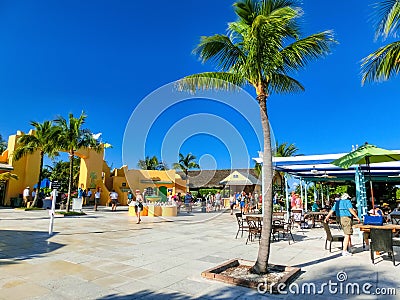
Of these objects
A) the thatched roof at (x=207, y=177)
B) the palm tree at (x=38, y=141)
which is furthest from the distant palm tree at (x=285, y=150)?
the palm tree at (x=38, y=141)

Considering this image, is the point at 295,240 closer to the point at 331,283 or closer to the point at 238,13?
the point at 331,283

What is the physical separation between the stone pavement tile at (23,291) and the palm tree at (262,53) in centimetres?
343

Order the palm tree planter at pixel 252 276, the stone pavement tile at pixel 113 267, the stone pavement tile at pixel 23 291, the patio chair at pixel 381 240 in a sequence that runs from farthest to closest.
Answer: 1. the patio chair at pixel 381 240
2. the stone pavement tile at pixel 113 267
3. the palm tree planter at pixel 252 276
4. the stone pavement tile at pixel 23 291

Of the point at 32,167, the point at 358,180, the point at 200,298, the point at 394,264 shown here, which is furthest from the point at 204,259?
the point at 32,167

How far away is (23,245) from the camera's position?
7.69m

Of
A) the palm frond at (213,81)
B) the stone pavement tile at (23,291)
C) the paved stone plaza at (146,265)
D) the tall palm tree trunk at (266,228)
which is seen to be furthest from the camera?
the palm frond at (213,81)

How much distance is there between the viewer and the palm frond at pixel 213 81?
613 cm

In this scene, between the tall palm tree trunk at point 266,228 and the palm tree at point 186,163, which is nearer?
the tall palm tree trunk at point 266,228

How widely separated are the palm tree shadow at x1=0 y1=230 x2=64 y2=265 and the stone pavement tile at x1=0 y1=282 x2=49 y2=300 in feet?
5.88

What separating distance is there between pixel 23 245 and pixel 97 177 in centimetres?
2068

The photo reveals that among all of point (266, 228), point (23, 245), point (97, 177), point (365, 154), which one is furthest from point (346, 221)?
point (97, 177)

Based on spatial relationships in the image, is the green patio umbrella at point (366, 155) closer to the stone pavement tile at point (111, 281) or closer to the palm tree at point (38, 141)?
the stone pavement tile at point (111, 281)

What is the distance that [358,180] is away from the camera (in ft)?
36.7

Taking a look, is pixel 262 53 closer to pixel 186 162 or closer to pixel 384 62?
pixel 384 62
